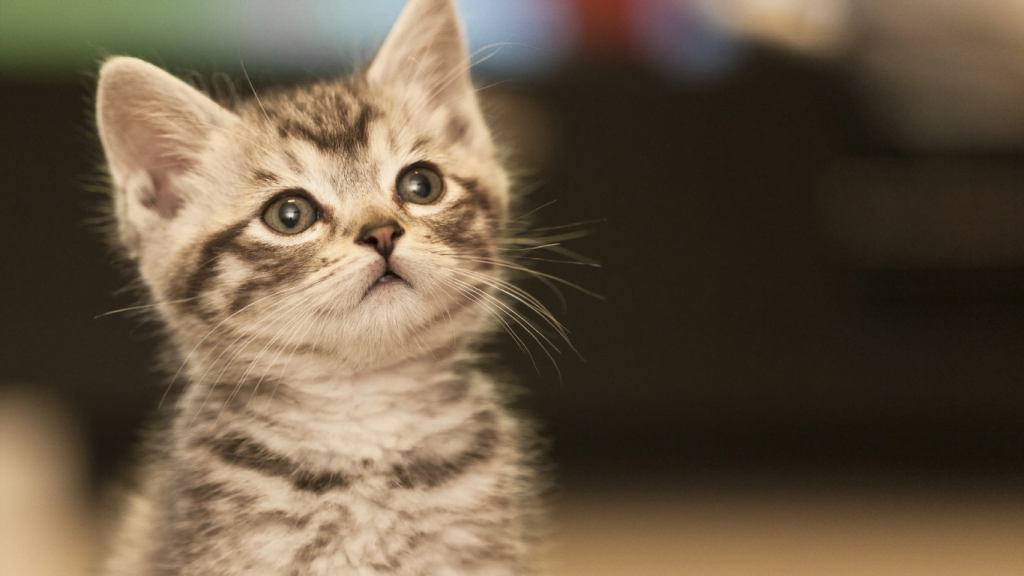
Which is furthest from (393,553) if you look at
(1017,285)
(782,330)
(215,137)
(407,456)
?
(1017,285)

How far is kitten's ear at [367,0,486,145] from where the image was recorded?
0.52m

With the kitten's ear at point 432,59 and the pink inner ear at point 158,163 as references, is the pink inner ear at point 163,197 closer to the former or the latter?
the pink inner ear at point 158,163

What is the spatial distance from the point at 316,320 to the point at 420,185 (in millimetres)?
115

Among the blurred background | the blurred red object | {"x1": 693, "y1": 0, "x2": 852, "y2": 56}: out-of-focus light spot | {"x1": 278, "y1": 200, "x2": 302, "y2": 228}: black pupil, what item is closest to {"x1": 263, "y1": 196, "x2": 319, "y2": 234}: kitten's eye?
{"x1": 278, "y1": 200, "x2": 302, "y2": 228}: black pupil

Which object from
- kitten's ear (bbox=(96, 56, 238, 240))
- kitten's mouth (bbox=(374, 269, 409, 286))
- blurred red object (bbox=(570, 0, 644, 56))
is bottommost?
kitten's mouth (bbox=(374, 269, 409, 286))

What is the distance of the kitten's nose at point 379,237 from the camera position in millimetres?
502

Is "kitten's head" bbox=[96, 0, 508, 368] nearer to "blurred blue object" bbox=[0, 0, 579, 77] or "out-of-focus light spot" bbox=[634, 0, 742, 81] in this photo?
"blurred blue object" bbox=[0, 0, 579, 77]

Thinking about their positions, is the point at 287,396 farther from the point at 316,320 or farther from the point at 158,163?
the point at 158,163

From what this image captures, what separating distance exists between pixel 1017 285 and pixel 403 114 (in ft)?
4.29

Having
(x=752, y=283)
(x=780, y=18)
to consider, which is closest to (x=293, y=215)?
(x=780, y=18)

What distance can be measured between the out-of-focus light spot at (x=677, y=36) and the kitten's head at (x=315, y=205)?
0.67 metres

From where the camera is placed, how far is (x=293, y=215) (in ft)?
1.70

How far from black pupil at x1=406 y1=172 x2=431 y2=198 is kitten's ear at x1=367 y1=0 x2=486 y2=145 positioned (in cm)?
7

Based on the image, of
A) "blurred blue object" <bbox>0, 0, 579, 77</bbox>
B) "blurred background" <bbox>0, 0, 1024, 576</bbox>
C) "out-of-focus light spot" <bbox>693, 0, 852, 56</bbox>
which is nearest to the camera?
"blurred blue object" <bbox>0, 0, 579, 77</bbox>
